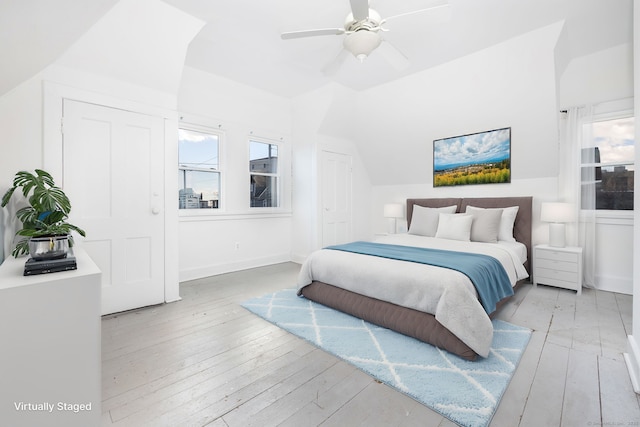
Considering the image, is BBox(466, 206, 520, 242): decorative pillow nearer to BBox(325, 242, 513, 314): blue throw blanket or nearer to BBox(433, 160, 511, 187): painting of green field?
BBox(433, 160, 511, 187): painting of green field

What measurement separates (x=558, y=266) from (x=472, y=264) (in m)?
1.80

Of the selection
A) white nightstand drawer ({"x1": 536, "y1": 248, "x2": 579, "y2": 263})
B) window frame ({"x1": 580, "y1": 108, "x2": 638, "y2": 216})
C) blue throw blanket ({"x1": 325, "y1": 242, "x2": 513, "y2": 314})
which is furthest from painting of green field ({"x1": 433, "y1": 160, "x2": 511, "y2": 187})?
blue throw blanket ({"x1": 325, "y1": 242, "x2": 513, "y2": 314})

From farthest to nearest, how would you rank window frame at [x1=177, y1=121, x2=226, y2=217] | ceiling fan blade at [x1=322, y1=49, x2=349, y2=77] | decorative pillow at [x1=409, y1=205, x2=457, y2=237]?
1. decorative pillow at [x1=409, y1=205, x2=457, y2=237]
2. window frame at [x1=177, y1=121, x2=226, y2=217]
3. ceiling fan blade at [x1=322, y1=49, x2=349, y2=77]

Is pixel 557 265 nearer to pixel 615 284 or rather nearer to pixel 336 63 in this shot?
pixel 615 284

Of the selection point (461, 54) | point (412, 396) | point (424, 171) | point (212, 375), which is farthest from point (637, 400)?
point (424, 171)

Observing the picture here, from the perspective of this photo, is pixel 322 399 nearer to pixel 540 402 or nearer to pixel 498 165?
pixel 540 402

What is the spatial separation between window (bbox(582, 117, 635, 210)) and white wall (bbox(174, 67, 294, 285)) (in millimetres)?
4113

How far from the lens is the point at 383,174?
17.9 ft

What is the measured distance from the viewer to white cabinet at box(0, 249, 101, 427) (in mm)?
1168

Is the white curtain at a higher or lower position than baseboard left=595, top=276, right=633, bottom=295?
higher

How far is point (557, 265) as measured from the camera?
3350 millimetres

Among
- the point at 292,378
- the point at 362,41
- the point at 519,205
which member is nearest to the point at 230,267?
the point at 292,378

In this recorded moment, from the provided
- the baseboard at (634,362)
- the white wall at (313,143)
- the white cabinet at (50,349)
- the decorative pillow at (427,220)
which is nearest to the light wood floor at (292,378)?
the baseboard at (634,362)

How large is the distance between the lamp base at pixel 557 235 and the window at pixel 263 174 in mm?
3892
